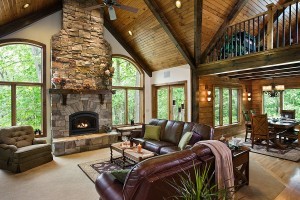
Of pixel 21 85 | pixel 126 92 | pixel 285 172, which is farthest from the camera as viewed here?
pixel 126 92

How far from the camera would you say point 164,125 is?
16.8 feet

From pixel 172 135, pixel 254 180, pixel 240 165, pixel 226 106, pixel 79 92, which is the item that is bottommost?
pixel 254 180

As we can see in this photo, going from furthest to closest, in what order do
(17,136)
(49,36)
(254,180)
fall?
(49,36)
(17,136)
(254,180)

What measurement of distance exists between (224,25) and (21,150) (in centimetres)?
661

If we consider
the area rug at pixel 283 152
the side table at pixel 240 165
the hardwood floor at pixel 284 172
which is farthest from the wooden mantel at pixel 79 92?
the area rug at pixel 283 152

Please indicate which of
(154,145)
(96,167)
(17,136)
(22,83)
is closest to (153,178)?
(154,145)

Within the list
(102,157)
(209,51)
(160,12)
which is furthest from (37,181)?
(209,51)

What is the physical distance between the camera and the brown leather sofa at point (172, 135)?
160 inches

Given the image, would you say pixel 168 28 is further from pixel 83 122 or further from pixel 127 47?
pixel 83 122

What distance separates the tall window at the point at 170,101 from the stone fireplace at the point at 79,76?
2378 millimetres

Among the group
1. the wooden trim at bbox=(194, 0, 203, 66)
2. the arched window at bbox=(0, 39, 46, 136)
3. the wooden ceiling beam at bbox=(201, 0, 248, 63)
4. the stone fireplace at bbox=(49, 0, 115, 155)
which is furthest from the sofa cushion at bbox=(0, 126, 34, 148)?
the wooden ceiling beam at bbox=(201, 0, 248, 63)

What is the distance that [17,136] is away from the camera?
457cm

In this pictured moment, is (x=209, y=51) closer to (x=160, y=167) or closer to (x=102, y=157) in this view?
(x=102, y=157)

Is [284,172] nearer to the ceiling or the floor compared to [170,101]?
nearer to the floor
